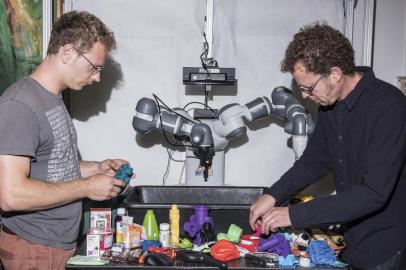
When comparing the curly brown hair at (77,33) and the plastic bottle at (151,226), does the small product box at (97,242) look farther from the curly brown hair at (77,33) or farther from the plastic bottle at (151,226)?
the curly brown hair at (77,33)

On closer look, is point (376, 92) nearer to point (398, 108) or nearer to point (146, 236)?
point (398, 108)

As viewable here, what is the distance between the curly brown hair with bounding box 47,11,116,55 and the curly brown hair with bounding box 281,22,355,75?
2.25 feet

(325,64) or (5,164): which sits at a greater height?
(325,64)

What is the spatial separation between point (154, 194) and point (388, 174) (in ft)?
3.68

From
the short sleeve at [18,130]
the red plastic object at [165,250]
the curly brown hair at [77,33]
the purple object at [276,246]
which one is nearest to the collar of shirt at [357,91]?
the purple object at [276,246]

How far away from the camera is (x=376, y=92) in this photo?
158 centimetres

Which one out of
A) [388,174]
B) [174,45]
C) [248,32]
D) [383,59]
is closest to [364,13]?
[383,59]

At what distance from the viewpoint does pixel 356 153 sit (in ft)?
5.26

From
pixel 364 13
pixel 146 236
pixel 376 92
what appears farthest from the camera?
pixel 364 13

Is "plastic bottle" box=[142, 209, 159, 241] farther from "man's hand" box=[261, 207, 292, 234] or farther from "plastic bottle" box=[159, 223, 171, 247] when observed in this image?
"man's hand" box=[261, 207, 292, 234]

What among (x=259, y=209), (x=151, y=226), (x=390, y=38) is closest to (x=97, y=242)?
(x=151, y=226)

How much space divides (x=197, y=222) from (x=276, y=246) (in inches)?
12.4

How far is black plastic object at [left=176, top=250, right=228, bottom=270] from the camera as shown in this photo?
1.57 metres

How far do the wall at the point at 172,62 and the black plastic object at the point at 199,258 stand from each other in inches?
35.9
